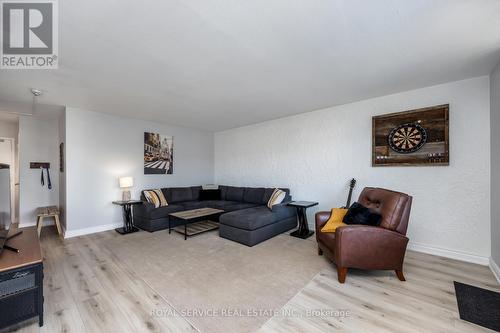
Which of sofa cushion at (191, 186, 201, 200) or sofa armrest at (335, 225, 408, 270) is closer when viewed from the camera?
sofa armrest at (335, 225, 408, 270)

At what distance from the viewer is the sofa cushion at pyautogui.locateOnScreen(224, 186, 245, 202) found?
544cm

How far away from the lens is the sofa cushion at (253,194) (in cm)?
506

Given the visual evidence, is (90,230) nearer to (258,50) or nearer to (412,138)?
(258,50)

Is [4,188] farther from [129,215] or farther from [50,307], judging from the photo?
[50,307]

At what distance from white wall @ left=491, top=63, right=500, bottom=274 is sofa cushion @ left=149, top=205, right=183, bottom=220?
16.0 ft

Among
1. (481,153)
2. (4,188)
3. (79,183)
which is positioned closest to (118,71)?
(4,188)

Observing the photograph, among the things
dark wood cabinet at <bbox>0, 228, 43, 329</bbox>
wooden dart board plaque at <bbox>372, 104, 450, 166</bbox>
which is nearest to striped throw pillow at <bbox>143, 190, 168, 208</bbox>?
dark wood cabinet at <bbox>0, 228, 43, 329</bbox>

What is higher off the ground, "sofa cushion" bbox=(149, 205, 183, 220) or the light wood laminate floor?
"sofa cushion" bbox=(149, 205, 183, 220)

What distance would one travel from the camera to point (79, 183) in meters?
4.07

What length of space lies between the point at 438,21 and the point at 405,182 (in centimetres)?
232

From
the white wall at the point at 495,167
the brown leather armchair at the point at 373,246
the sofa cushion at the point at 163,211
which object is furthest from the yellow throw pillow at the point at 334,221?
the sofa cushion at the point at 163,211

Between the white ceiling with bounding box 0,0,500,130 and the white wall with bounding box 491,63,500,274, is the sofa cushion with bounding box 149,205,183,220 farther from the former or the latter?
the white wall with bounding box 491,63,500,274

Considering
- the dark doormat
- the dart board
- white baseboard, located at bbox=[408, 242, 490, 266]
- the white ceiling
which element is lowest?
the dark doormat

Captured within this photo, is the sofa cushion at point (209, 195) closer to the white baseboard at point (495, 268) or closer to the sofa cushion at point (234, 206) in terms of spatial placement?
the sofa cushion at point (234, 206)
